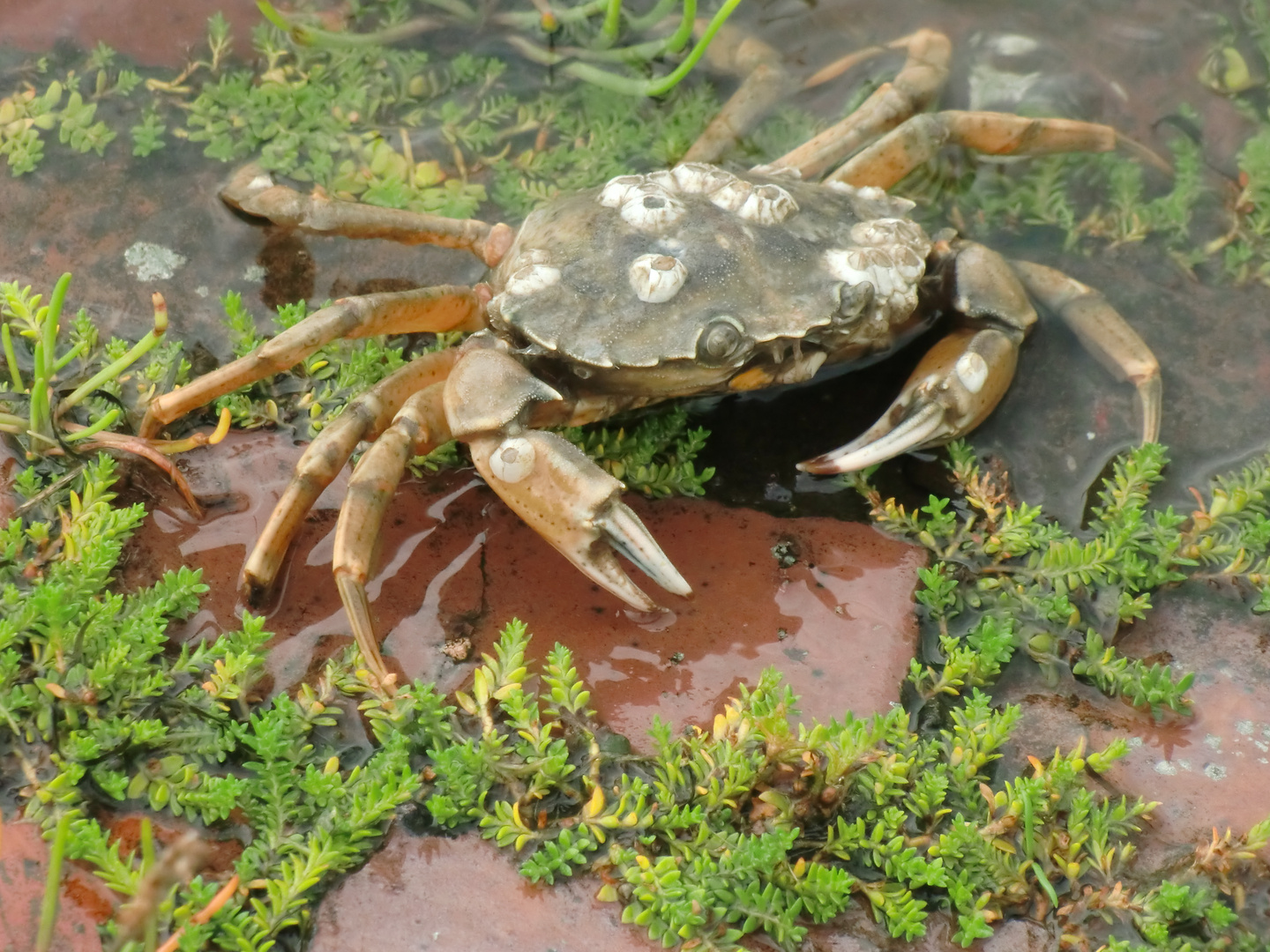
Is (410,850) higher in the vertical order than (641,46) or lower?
lower

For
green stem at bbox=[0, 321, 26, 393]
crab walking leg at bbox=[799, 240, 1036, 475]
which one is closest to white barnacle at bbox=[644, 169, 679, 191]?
crab walking leg at bbox=[799, 240, 1036, 475]

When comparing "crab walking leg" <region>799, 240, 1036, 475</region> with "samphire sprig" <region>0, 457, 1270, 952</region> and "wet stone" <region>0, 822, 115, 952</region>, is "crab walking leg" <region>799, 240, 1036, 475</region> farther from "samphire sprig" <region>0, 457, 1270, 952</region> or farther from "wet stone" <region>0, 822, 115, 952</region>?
"wet stone" <region>0, 822, 115, 952</region>

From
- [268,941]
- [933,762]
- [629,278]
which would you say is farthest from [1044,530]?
[268,941]

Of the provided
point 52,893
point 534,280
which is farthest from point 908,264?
point 52,893

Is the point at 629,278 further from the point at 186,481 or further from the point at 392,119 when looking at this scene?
the point at 392,119

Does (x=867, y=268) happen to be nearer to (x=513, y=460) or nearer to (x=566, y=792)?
(x=513, y=460)
